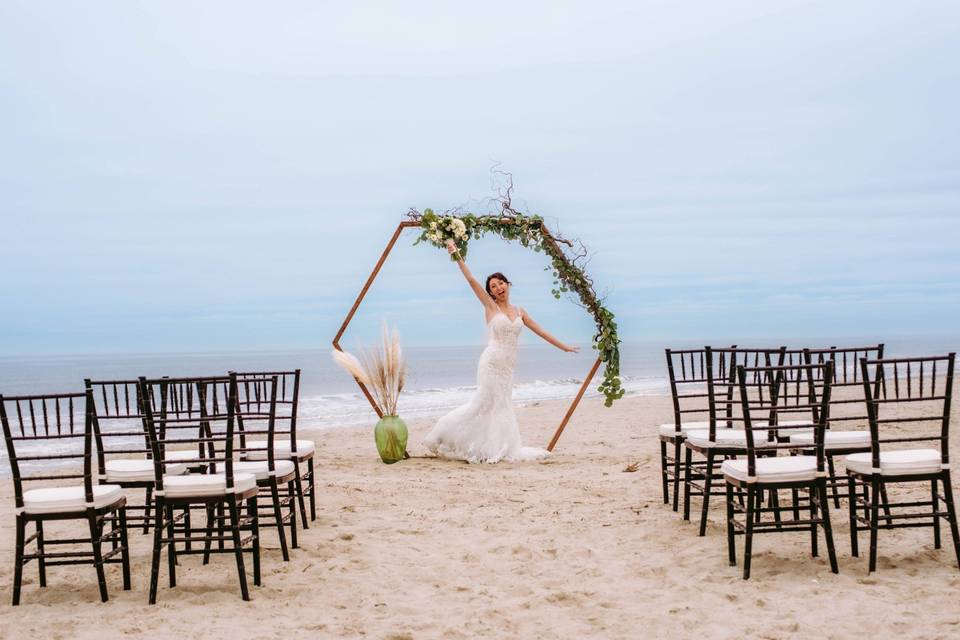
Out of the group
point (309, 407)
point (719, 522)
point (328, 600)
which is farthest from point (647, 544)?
point (309, 407)

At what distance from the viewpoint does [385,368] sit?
29.0 feet

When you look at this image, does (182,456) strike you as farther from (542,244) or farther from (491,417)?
(542,244)

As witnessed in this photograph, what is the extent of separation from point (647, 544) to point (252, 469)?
2.39 metres

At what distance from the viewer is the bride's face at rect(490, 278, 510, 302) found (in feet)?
29.0

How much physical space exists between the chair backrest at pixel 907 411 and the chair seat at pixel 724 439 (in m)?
0.71

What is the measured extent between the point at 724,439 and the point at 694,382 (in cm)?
251

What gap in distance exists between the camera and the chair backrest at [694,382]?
5.52m

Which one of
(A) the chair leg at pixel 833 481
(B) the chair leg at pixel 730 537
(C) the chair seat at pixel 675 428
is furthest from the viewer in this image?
(C) the chair seat at pixel 675 428

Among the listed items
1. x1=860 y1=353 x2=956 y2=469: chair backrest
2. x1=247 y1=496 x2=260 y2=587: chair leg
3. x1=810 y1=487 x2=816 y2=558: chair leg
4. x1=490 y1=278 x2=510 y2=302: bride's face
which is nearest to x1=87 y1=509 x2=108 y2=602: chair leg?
x1=247 y1=496 x2=260 y2=587: chair leg

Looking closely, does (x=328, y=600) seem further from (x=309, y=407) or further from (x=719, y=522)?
(x=309, y=407)

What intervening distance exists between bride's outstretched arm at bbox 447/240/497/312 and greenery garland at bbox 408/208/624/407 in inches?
3.3

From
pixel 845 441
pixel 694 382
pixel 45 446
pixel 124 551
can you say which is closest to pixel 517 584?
pixel 124 551

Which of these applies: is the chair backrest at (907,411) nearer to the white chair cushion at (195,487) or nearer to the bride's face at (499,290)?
the white chair cushion at (195,487)

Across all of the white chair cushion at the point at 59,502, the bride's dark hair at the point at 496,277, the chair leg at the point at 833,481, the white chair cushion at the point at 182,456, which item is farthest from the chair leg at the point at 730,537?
the bride's dark hair at the point at 496,277
